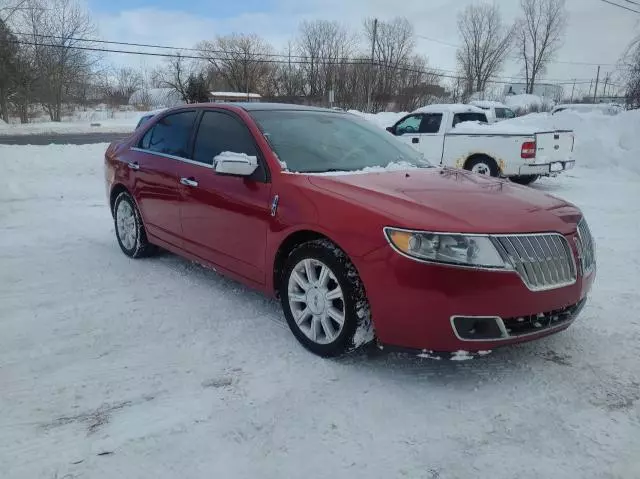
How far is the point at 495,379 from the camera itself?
2.86 meters

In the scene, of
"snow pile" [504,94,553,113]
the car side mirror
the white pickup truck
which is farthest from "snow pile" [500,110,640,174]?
"snow pile" [504,94,553,113]

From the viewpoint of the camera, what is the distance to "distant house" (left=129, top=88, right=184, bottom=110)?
49.3m

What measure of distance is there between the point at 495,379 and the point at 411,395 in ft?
1.75

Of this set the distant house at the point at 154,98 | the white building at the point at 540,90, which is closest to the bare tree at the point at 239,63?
the distant house at the point at 154,98

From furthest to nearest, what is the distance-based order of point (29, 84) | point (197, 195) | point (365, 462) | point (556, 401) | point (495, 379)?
point (29, 84), point (197, 195), point (495, 379), point (556, 401), point (365, 462)

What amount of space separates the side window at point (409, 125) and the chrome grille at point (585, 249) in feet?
29.1

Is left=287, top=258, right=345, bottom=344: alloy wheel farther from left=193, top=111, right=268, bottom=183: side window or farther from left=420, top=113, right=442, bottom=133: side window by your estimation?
left=420, top=113, right=442, bottom=133: side window

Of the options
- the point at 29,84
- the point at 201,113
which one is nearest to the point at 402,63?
the point at 29,84

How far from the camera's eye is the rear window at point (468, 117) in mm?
11397

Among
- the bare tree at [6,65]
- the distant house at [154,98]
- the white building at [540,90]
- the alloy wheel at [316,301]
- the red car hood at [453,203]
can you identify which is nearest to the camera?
the red car hood at [453,203]

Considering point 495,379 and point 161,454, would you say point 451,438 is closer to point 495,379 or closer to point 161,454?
point 495,379

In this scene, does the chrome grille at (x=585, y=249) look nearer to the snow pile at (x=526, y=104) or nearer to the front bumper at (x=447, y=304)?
the front bumper at (x=447, y=304)

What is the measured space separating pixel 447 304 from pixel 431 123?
9633mm

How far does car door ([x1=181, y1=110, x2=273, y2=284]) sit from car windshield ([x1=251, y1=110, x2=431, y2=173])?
0.21 m
